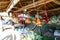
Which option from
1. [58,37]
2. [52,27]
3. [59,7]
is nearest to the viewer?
[59,7]

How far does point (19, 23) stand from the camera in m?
7.20

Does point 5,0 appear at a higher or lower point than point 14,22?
higher

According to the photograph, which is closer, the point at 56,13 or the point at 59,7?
the point at 59,7

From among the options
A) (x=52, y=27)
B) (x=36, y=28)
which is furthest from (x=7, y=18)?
(x=52, y=27)

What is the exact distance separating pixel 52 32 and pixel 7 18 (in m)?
1.73

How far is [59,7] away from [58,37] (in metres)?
1.28

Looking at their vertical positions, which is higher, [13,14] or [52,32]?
[13,14]

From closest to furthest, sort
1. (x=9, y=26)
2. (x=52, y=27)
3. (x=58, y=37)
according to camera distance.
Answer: (x=58, y=37)
(x=52, y=27)
(x=9, y=26)

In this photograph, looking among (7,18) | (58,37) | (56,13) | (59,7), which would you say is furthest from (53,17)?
(7,18)

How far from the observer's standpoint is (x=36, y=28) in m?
7.20

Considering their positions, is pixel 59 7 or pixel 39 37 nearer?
pixel 59 7

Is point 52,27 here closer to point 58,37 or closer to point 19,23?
point 58,37

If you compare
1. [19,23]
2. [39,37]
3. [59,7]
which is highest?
[59,7]

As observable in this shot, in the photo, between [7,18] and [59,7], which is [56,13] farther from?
[7,18]
